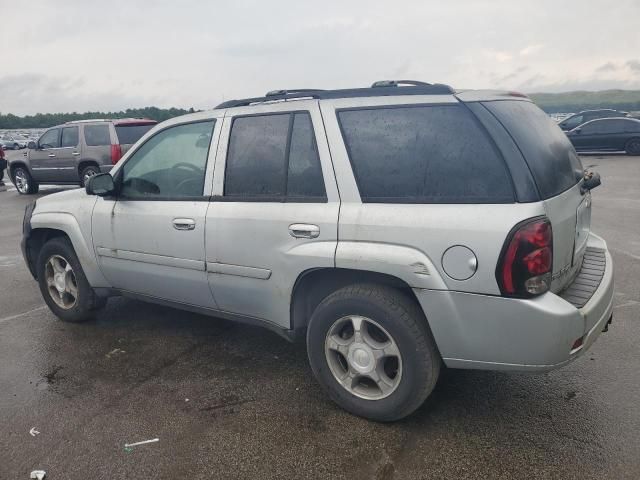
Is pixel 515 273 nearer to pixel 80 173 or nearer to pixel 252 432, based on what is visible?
pixel 252 432

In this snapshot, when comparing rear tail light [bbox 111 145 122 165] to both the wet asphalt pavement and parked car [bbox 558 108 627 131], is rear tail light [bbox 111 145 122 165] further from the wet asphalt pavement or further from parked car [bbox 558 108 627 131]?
parked car [bbox 558 108 627 131]

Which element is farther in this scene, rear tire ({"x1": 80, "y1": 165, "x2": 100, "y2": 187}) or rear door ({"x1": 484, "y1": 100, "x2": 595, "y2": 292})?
rear tire ({"x1": 80, "y1": 165, "x2": 100, "y2": 187})

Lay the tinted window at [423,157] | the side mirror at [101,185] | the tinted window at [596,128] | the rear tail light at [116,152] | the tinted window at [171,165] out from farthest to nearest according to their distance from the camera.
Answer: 1. the tinted window at [596,128]
2. the rear tail light at [116,152]
3. the side mirror at [101,185]
4. the tinted window at [171,165]
5. the tinted window at [423,157]

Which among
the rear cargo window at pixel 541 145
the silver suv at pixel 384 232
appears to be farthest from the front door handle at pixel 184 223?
the rear cargo window at pixel 541 145

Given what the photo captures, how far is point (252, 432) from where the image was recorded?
3002 millimetres

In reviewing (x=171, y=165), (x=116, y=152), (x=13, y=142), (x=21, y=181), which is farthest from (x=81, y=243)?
(x=13, y=142)

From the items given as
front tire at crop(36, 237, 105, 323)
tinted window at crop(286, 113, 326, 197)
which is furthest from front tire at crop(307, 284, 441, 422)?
front tire at crop(36, 237, 105, 323)

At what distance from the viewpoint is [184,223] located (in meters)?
3.62

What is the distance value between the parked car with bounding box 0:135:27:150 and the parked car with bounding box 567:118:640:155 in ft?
123

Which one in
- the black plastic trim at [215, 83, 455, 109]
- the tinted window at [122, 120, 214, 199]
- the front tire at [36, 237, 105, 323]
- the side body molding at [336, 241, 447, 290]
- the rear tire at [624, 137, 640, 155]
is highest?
the black plastic trim at [215, 83, 455, 109]

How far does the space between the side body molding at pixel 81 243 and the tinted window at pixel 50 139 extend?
1049 cm

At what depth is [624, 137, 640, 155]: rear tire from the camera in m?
17.9

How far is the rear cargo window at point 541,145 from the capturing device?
2711 mm

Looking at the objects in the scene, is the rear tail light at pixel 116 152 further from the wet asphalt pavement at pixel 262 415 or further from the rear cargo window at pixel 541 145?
the rear cargo window at pixel 541 145
